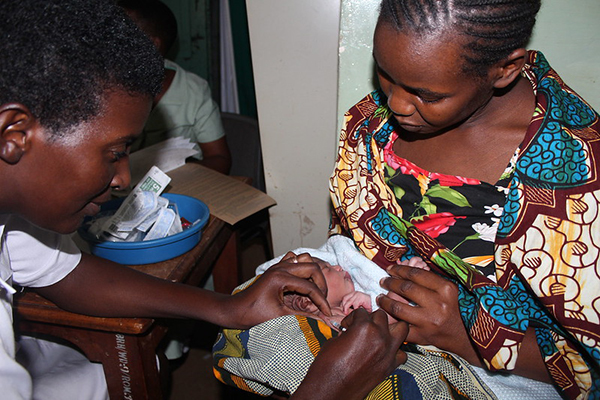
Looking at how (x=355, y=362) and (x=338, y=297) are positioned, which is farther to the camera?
(x=338, y=297)

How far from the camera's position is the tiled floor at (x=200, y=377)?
8.91 feet

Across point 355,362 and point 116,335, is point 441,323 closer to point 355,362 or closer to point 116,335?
point 355,362

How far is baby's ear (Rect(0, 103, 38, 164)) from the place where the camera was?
936 mm

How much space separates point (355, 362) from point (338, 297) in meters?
0.36

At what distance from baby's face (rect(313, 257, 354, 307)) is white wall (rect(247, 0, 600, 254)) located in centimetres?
78

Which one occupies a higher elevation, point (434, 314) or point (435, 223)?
point (435, 223)

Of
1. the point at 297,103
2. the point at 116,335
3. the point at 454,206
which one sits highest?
the point at 454,206

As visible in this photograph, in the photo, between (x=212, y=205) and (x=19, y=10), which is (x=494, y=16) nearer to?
(x=19, y=10)

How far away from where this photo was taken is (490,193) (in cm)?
128

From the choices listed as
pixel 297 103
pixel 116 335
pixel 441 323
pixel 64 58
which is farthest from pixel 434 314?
pixel 297 103

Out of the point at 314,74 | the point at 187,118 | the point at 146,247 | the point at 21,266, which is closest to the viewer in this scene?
the point at 21,266

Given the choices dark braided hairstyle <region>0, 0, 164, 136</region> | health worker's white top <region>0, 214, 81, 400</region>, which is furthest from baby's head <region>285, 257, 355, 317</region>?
dark braided hairstyle <region>0, 0, 164, 136</region>

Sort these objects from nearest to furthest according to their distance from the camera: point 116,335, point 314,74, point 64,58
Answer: point 64,58 → point 116,335 → point 314,74

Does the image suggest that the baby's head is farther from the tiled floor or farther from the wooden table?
the tiled floor
